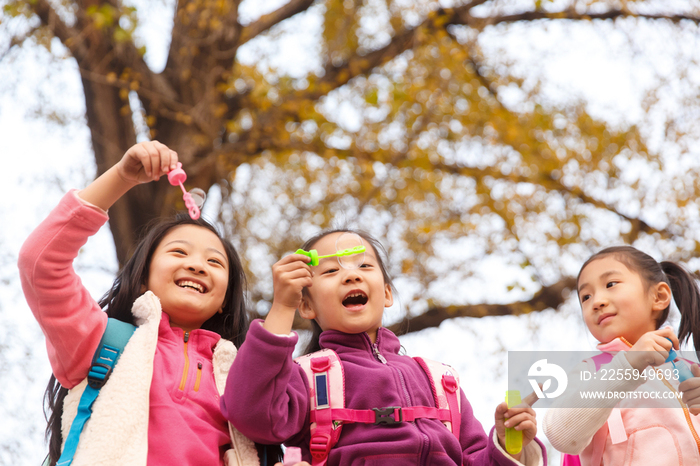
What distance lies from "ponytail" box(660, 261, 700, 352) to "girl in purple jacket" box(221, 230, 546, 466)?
92cm

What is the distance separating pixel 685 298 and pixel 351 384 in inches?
58.6

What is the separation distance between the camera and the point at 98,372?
88.3 inches

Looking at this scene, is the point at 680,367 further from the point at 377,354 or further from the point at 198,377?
the point at 198,377

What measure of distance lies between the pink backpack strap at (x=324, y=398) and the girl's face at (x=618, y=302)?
3.36 ft

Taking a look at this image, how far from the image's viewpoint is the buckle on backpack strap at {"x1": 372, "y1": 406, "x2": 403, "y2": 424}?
229cm

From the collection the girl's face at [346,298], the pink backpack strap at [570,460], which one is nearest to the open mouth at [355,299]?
the girl's face at [346,298]

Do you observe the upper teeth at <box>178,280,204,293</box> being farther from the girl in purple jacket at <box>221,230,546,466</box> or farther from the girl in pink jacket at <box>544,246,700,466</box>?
the girl in pink jacket at <box>544,246,700,466</box>

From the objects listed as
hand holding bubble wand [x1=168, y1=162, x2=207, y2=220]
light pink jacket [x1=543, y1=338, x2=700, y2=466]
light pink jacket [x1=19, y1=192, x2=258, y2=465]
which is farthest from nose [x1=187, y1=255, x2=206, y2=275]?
light pink jacket [x1=543, y1=338, x2=700, y2=466]

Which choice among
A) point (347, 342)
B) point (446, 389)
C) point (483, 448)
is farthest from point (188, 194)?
point (483, 448)

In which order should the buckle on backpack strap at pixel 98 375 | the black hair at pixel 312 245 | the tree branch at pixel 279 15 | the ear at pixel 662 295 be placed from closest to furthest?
the buckle on backpack strap at pixel 98 375 → the ear at pixel 662 295 → the black hair at pixel 312 245 → the tree branch at pixel 279 15

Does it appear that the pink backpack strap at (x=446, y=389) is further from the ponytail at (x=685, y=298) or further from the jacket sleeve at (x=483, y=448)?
the ponytail at (x=685, y=298)

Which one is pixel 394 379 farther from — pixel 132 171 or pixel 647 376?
pixel 132 171

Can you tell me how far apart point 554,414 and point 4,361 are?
458 centimetres

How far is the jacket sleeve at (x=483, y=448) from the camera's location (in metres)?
2.25
